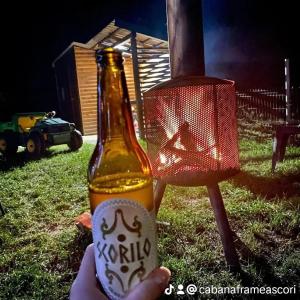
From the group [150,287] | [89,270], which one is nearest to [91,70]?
[89,270]

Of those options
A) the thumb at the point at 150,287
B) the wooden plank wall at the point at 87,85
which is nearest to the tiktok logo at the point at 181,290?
the thumb at the point at 150,287

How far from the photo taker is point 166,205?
459 centimetres

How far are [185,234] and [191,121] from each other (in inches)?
59.6

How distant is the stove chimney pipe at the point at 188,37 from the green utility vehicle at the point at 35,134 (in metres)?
7.90

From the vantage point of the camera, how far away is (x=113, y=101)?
132 centimetres

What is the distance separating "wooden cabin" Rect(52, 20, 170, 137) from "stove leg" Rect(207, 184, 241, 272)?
959 centimetres

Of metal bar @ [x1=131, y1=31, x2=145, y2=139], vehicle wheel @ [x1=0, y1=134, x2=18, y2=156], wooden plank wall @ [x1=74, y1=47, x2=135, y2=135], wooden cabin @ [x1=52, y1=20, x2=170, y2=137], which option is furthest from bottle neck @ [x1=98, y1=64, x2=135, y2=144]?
wooden plank wall @ [x1=74, y1=47, x2=135, y2=135]

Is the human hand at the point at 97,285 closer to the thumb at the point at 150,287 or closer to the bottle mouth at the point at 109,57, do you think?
the thumb at the point at 150,287

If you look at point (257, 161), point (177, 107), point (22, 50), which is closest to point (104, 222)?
point (177, 107)

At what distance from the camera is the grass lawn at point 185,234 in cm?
284

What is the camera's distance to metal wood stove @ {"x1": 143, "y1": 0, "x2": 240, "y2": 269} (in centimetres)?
257

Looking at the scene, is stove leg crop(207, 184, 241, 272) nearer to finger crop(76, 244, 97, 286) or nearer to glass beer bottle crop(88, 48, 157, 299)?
glass beer bottle crop(88, 48, 157, 299)

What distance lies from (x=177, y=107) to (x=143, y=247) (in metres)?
1.69

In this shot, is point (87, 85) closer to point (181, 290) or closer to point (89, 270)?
point (181, 290)
